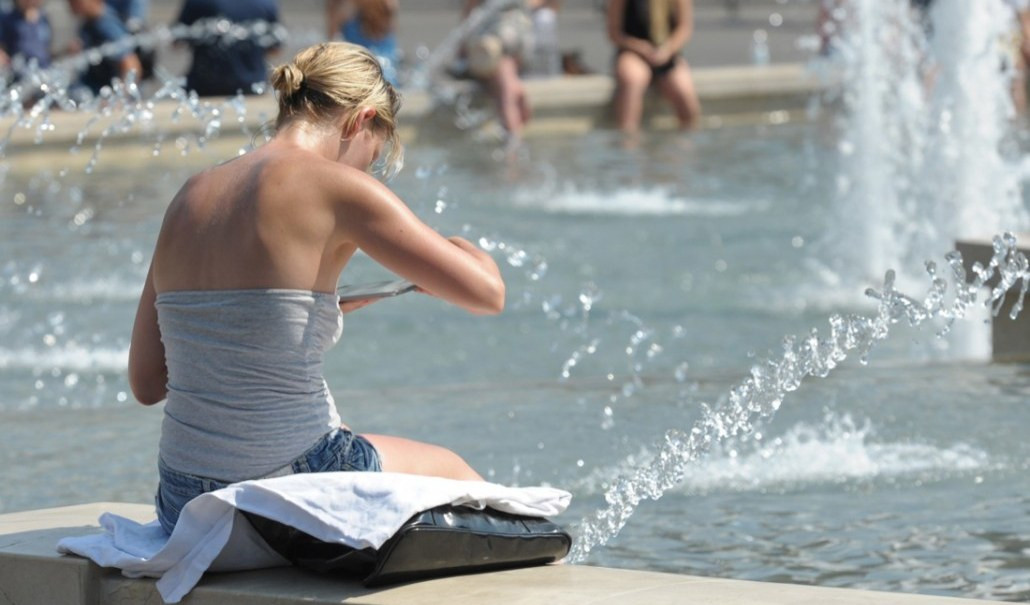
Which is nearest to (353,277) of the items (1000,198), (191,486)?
(1000,198)

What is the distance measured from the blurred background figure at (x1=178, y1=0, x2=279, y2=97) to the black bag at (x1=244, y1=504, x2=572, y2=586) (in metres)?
8.59

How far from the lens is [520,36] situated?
14188mm

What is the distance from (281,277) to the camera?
3.29 m

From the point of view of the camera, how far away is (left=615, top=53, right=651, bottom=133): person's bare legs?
14117mm

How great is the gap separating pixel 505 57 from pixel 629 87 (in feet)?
3.17

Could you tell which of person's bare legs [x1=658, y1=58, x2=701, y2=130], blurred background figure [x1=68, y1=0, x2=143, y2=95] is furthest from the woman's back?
person's bare legs [x1=658, y1=58, x2=701, y2=130]

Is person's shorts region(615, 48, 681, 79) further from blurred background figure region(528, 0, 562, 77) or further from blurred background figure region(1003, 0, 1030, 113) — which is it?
blurred background figure region(1003, 0, 1030, 113)

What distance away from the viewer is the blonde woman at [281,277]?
3275mm

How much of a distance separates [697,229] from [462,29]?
4563 millimetres

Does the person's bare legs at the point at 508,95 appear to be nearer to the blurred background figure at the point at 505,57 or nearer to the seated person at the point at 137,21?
the blurred background figure at the point at 505,57

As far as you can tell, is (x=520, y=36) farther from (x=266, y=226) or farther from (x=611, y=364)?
(x=266, y=226)

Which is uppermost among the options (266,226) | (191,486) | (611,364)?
(266,226)

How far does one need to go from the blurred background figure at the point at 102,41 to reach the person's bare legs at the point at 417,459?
9807 mm

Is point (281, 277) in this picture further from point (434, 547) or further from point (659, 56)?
point (659, 56)
